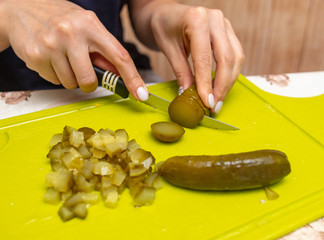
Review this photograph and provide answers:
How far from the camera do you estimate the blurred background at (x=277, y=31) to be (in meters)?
3.04

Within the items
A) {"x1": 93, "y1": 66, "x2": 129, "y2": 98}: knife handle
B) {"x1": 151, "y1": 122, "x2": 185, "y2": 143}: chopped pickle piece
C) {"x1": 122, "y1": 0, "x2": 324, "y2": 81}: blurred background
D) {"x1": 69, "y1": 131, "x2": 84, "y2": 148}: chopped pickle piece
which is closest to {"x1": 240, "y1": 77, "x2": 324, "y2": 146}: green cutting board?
{"x1": 151, "y1": 122, "x2": 185, "y2": 143}: chopped pickle piece

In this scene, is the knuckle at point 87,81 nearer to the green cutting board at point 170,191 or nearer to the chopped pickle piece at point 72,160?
the green cutting board at point 170,191

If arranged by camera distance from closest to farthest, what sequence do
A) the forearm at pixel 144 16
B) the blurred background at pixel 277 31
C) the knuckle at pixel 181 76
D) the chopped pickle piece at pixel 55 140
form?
the chopped pickle piece at pixel 55 140 < the knuckle at pixel 181 76 < the forearm at pixel 144 16 < the blurred background at pixel 277 31

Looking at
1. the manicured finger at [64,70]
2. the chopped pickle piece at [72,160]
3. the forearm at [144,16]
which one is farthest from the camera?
the forearm at [144,16]

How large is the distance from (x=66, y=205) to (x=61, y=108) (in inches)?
22.7

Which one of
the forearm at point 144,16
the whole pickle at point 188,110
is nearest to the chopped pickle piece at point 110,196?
the whole pickle at point 188,110

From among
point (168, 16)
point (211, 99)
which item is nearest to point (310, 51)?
point (168, 16)

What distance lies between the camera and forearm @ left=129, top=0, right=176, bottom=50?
2027 millimetres

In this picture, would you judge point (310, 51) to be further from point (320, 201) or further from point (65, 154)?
point (65, 154)

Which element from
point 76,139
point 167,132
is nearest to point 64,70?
point 76,139

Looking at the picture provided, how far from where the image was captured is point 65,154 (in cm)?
110

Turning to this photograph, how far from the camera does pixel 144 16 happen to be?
207 centimetres

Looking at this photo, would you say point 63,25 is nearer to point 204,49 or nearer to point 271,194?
point 204,49

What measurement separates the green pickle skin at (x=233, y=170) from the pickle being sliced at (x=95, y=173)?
0.12 metres
